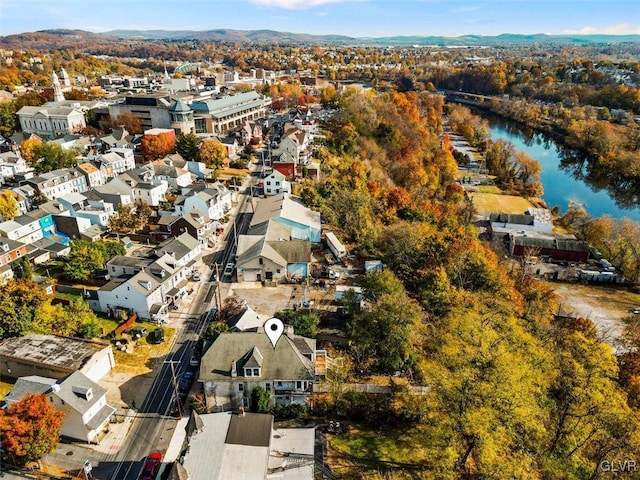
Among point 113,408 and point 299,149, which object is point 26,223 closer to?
point 113,408

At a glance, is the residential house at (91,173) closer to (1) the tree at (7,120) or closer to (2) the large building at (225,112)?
(2) the large building at (225,112)

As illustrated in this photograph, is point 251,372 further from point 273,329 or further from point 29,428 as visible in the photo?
point 29,428

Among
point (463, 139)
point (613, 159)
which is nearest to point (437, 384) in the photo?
point (613, 159)

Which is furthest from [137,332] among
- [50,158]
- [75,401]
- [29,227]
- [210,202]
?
[50,158]

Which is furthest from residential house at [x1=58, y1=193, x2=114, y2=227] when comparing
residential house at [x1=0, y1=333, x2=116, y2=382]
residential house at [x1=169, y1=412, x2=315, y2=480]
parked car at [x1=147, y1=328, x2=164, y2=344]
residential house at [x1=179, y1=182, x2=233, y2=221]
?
residential house at [x1=169, y1=412, x2=315, y2=480]

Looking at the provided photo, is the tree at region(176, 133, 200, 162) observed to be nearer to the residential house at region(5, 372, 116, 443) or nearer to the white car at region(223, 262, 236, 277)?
the white car at region(223, 262, 236, 277)

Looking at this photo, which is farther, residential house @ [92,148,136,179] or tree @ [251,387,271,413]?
residential house @ [92,148,136,179]
